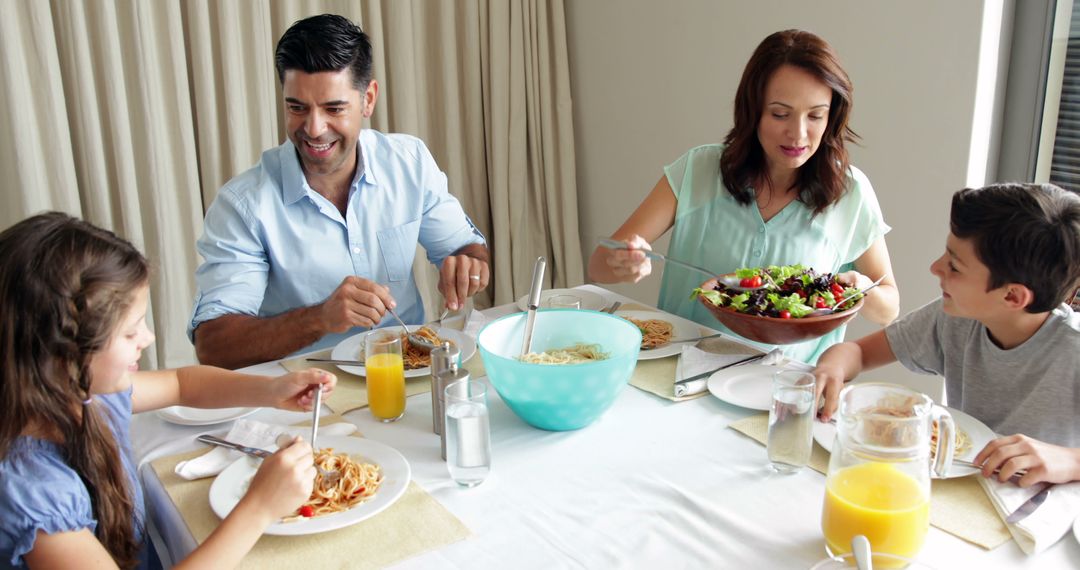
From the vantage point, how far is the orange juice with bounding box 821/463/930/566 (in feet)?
3.22

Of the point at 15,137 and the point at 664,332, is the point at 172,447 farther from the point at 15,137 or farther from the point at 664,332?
the point at 15,137

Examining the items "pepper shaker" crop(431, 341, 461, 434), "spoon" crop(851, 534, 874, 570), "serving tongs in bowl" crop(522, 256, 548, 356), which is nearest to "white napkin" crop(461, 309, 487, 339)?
"serving tongs in bowl" crop(522, 256, 548, 356)

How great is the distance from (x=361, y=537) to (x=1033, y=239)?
112 centimetres

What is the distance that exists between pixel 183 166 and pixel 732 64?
1.93 metres

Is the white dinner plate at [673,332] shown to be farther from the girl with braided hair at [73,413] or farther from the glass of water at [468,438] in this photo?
the girl with braided hair at [73,413]

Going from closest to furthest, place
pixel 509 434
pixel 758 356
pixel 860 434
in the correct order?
pixel 860 434
pixel 509 434
pixel 758 356

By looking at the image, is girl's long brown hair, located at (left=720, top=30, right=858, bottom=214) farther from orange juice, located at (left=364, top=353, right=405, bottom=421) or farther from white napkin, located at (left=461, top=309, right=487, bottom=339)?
orange juice, located at (left=364, top=353, right=405, bottom=421)

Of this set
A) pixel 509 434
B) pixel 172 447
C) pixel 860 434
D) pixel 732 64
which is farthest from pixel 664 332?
pixel 732 64

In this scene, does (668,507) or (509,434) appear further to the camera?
(509,434)

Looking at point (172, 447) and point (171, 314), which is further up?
point (172, 447)

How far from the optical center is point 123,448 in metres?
1.25

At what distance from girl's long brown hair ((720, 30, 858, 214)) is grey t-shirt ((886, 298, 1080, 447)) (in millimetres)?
455

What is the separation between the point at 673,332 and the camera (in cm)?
177

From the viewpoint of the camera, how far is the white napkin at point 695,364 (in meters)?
1.49
